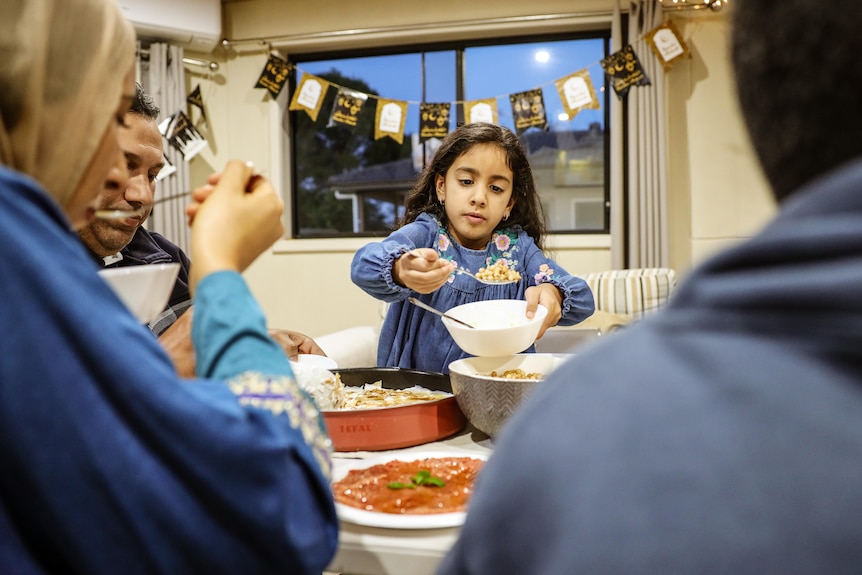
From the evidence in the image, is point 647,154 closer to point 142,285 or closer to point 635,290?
point 635,290

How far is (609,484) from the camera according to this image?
33 centimetres

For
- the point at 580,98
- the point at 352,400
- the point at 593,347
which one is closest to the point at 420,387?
the point at 352,400

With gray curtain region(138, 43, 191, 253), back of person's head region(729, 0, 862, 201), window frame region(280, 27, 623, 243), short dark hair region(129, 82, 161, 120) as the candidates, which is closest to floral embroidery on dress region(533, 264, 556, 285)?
short dark hair region(129, 82, 161, 120)

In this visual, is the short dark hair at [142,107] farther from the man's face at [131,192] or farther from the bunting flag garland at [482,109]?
the bunting flag garland at [482,109]

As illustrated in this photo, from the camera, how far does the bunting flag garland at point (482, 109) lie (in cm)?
424

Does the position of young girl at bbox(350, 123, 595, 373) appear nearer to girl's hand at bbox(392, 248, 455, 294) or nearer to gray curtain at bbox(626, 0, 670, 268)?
girl's hand at bbox(392, 248, 455, 294)

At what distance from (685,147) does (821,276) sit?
4241 mm

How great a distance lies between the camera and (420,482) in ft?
2.99

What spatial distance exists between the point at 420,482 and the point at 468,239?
1218 mm

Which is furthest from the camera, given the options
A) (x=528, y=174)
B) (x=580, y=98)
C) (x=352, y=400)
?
(x=580, y=98)

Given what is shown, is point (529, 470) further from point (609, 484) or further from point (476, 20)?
point (476, 20)

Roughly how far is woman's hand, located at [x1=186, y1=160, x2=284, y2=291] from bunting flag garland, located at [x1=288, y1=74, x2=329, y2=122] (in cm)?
382

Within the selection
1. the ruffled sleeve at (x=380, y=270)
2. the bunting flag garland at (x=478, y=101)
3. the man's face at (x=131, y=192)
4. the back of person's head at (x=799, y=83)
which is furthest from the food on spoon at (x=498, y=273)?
the bunting flag garland at (x=478, y=101)

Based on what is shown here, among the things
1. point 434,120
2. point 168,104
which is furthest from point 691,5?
point 168,104
